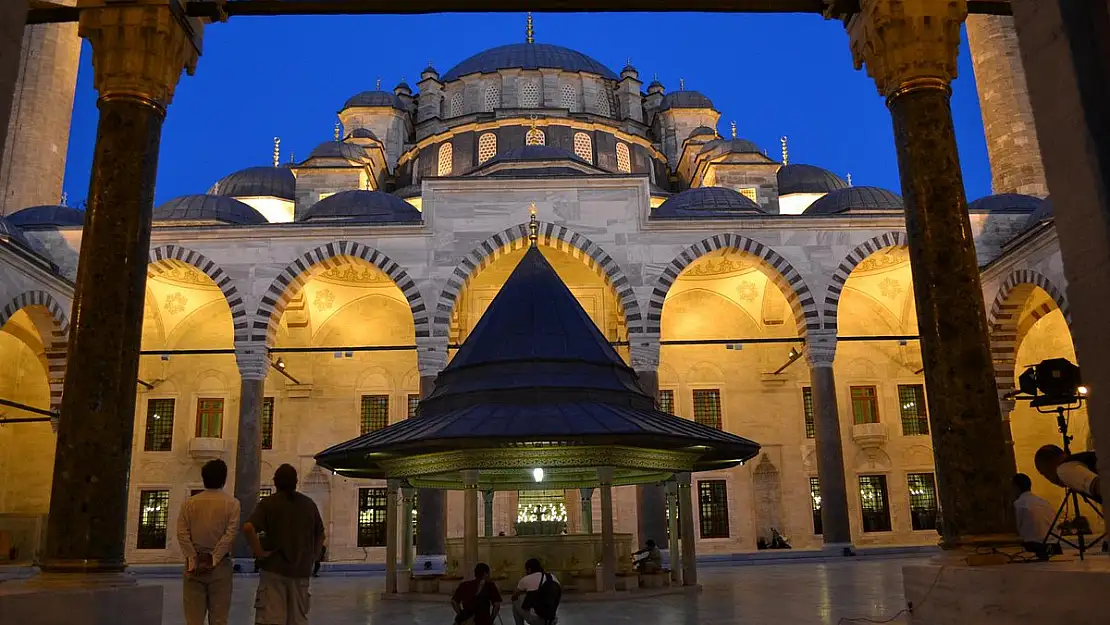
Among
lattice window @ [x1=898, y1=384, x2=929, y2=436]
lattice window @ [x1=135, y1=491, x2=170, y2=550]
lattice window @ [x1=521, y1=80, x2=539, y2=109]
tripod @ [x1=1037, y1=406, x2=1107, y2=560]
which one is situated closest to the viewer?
tripod @ [x1=1037, y1=406, x2=1107, y2=560]

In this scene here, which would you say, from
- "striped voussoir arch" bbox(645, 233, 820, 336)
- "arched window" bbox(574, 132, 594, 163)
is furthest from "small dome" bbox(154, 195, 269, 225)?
"arched window" bbox(574, 132, 594, 163)

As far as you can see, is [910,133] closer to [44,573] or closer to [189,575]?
[189,575]

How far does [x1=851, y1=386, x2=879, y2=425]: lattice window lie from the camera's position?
19.5 metres

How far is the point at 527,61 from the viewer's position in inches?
1042

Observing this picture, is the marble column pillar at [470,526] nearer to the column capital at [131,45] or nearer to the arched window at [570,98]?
the column capital at [131,45]

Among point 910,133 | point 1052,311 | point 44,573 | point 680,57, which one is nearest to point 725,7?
point 910,133

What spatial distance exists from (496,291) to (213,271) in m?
6.02

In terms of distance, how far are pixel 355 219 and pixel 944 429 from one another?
14354 millimetres

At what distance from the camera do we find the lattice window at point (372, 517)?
1883 centimetres

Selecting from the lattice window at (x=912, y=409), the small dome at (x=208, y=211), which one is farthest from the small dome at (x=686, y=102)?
the small dome at (x=208, y=211)

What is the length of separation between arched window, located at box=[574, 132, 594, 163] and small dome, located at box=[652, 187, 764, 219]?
16.9 ft

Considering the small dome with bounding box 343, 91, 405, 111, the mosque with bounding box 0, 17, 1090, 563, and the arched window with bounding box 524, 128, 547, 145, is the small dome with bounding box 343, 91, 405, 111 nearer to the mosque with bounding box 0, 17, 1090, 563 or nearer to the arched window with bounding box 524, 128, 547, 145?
the mosque with bounding box 0, 17, 1090, 563

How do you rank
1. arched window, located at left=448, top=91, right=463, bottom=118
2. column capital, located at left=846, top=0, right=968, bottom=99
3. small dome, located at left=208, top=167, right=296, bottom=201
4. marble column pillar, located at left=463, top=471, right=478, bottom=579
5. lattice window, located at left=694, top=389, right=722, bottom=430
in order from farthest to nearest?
arched window, located at left=448, top=91, right=463, bottom=118 → small dome, located at left=208, top=167, right=296, bottom=201 → lattice window, located at left=694, top=389, right=722, bottom=430 → marble column pillar, located at left=463, top=471, right=478, bottom=579 → column capital, located at left=846, top=0, right=968, bottom=99

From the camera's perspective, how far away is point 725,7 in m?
5.34
